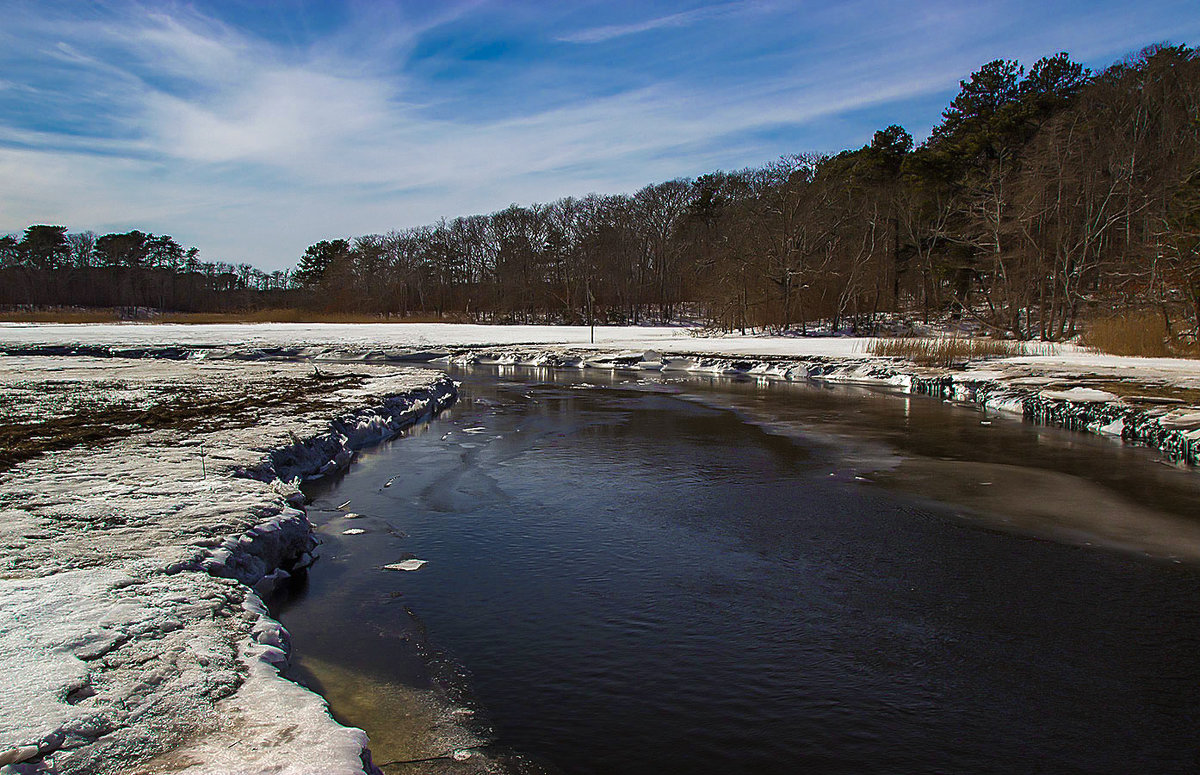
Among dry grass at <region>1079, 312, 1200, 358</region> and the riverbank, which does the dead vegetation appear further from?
dry grass at <region>1079, 312, 1200, 358</region>

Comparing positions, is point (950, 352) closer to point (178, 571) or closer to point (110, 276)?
point (178, 571)

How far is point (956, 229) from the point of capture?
42.2 m

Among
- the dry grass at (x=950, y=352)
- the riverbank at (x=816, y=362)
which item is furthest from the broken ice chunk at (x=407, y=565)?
the dry grass at (x=950, y=352)

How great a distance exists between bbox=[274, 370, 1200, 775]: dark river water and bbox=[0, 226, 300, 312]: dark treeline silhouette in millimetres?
94869

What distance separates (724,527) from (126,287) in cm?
10090

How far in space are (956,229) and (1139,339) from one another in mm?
22293

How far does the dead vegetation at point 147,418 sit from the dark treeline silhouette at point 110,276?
3380 inches

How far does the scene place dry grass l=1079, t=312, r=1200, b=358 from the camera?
20.8 m

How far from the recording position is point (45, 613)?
13.6 feet

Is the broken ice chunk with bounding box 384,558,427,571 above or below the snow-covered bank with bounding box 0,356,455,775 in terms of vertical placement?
below

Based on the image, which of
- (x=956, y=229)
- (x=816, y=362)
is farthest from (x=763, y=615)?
(x=956, y=229)

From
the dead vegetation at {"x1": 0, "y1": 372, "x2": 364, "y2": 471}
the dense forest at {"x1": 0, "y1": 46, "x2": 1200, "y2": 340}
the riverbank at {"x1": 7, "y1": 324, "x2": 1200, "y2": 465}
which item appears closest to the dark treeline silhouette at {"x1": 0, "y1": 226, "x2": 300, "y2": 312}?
the dense forest at {"x1": 0, "y1": 46, "x2": 1200, "y2": 340}

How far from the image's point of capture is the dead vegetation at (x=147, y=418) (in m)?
9.16

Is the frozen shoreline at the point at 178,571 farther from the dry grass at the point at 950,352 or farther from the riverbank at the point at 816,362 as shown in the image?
the dry grass at the point at 950,352
